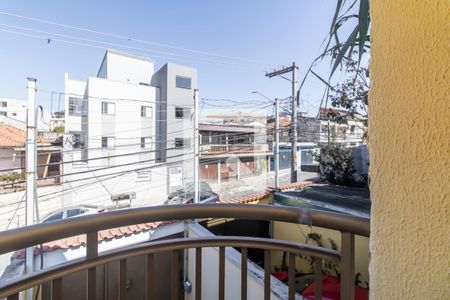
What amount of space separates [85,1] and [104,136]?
21.0 ft

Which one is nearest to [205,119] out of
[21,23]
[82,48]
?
[82,48]

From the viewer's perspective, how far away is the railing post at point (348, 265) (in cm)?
69

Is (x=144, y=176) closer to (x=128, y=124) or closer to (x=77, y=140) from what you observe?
(x=128, y=124)

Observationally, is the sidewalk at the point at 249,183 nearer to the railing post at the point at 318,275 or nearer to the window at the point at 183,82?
the window at the point at 183,82

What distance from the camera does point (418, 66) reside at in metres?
0.36

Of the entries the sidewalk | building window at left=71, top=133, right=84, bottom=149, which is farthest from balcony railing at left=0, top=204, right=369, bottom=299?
building window at left=71, top=133, right=84, bottom=149

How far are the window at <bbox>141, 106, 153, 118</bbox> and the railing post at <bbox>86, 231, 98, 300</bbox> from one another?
38.9 feet

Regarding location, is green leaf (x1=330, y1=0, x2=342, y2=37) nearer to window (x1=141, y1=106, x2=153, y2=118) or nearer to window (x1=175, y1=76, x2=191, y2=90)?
window (x1=141, y1=106, x2=153, y2=118)

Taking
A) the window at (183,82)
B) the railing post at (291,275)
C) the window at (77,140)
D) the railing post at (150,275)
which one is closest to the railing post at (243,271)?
the railing post at (291,275)

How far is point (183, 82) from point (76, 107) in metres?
4.69

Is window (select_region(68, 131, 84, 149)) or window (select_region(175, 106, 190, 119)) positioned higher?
window (select_region(175, 106, 190, 119))

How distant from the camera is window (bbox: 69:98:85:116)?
10680 mm

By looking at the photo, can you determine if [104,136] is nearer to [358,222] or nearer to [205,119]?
[205,119]

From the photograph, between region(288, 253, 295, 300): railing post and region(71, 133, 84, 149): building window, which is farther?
region(71, 133, 84, 149): building window
